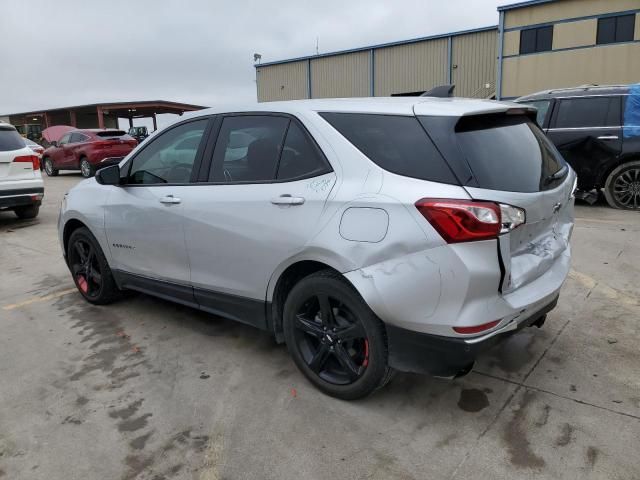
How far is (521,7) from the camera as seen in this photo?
71.1ft

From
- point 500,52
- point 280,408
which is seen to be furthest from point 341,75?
point 280,408

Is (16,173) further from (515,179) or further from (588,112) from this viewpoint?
(588,112)

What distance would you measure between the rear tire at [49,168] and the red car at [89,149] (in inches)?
16.4

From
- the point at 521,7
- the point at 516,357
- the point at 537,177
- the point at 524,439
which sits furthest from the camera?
the point at 521,7

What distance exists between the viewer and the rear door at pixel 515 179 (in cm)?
242

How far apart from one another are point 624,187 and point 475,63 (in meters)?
20.0

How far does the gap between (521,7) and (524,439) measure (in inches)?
920

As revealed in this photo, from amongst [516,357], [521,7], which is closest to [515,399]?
[516,357]

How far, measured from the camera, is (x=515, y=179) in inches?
102

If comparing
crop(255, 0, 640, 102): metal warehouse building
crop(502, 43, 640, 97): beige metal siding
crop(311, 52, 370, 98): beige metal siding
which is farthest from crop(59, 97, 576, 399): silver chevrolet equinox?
crop(311, 52, 370, 98): beige metal siding

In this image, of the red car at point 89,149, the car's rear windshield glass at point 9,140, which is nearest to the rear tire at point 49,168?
the red car at point 89,149

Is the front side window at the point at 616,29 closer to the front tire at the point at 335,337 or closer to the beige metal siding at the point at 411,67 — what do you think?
the beige metal siding at the point at 411,67

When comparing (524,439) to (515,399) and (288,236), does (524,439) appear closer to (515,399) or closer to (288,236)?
(515,399)

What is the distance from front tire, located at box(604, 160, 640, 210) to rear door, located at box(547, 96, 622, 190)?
18 cm
